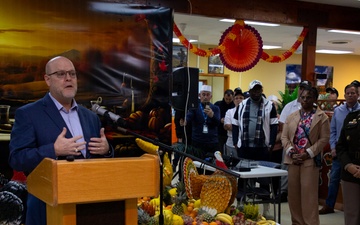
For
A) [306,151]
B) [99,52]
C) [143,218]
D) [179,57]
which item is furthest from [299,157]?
A: [179,57]

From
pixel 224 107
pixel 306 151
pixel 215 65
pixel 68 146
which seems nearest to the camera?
pixel 68 146

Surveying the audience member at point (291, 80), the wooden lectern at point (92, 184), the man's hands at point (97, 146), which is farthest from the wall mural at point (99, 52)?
the audience member at point (291, 80)

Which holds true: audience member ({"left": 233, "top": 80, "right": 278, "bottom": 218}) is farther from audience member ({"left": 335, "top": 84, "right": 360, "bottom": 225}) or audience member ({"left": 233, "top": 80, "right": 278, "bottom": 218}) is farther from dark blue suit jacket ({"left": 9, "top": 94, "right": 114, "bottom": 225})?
dark blue suit jacket ({"left": 9, "top": 94, "right": 114, "bottom": 225})

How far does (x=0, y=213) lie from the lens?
145 inches

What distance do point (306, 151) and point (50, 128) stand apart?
9.99 ft

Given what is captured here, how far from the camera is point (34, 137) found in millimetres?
2070

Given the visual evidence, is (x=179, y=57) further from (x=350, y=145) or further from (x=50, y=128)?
(x=50, y=128)

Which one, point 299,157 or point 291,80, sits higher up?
point 291,80

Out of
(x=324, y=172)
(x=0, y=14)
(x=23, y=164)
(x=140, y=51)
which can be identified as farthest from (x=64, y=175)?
(x=324, y=172)

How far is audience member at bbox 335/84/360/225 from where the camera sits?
13.0ft

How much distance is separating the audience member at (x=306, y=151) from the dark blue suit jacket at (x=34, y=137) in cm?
285

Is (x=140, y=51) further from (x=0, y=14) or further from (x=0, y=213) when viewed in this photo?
(x=0, y=213)

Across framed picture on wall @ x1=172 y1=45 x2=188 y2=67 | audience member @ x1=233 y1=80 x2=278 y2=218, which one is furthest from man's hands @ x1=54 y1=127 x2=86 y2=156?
framed picture on wall @ x1=172 y1=45 x2=188 y2=67

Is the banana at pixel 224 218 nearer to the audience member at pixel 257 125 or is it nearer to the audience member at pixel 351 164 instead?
the audience member at pixel 351 164
